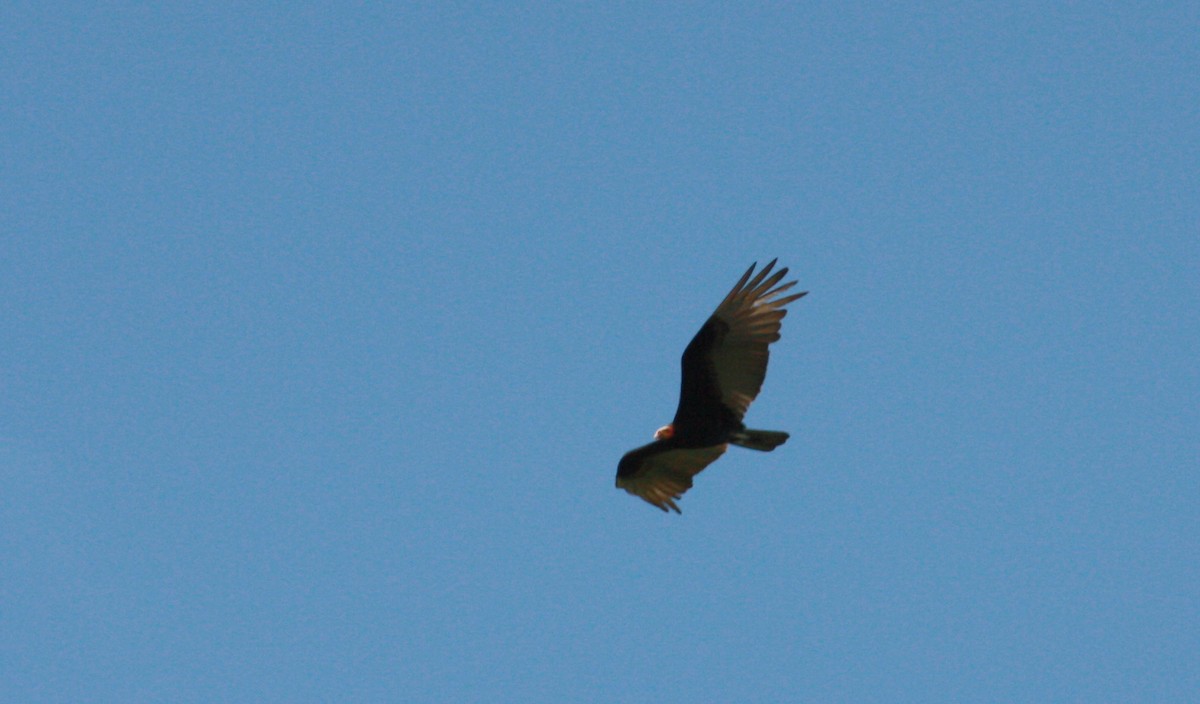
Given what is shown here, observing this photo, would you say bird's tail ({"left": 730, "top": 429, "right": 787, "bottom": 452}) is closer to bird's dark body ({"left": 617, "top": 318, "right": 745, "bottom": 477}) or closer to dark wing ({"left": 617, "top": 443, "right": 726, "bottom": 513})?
bird's dark body ({"left": 617, "top": 318, "right": 745, "bottom": 477})

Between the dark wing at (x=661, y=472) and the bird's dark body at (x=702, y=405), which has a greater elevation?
the bird's dark body at (x=702, y=405)

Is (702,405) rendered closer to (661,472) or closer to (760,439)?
(760,439)

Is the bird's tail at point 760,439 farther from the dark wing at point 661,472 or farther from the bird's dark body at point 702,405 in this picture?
the dark wing at point 661,472

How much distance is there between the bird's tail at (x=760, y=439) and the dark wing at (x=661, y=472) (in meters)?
0.69

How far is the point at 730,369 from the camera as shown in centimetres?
1878

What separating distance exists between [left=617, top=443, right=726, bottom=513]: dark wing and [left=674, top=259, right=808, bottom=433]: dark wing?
812 millimetres

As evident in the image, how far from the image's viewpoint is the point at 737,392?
61.8 ft

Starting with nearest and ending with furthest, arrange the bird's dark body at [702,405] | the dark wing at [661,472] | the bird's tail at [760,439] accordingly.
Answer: the bird's tail at [760,439] < the bird's dark body at [702,405] < the dark wing at [661,472]

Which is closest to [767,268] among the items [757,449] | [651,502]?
[757,449]

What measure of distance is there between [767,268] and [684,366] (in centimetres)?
155

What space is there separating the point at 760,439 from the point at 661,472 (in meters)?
1.80

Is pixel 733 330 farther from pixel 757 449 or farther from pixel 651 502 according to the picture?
pixel 651 502

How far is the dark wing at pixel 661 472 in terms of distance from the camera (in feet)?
64.1

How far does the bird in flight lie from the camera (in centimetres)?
1864
